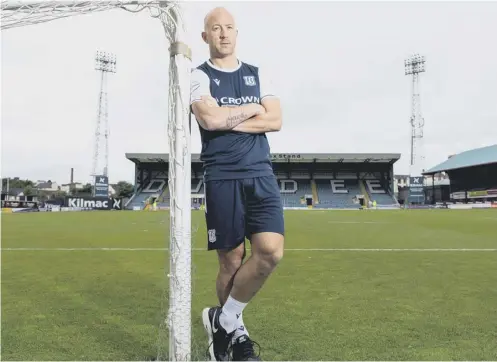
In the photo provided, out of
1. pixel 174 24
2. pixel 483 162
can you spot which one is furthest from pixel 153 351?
pixel 483 162

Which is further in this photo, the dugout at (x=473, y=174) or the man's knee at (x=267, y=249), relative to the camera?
the dugout at (x=473, y=174)

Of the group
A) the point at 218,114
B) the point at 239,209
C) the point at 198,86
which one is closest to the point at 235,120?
the point at 218,114

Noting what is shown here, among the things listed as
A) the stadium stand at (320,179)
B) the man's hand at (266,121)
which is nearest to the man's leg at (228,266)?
the man's hand at (266,121)

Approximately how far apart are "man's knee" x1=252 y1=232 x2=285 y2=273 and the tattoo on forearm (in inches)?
28.7

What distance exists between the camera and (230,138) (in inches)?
104

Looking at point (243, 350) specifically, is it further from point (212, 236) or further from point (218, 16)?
point (218, 16)

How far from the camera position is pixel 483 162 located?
5503 centimetres

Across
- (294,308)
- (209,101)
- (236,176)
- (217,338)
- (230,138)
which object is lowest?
(294,308)

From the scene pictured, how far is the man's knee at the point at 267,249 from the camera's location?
261 centimetres

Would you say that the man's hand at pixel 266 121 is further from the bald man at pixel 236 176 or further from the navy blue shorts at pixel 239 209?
the navy blue shorts at pixel 239 209

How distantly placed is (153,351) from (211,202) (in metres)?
1.14

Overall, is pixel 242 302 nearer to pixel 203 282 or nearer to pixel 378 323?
pixel 378 323

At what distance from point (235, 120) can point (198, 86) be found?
0.34m

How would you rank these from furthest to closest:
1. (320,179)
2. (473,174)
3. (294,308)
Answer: (320,179) < (473,174) < (294,308)
